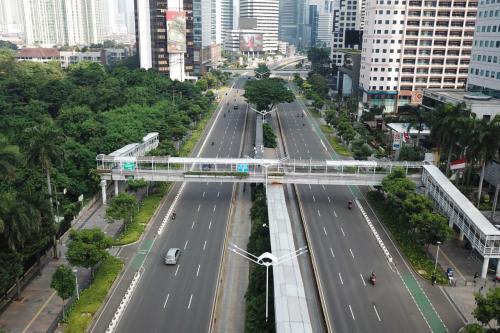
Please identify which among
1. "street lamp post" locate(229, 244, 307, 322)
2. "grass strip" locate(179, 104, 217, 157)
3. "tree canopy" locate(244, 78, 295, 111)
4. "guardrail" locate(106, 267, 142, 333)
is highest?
"tree canopy" locate(244, 78, 295, 111)

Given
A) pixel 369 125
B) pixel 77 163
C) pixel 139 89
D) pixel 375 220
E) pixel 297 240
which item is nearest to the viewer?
pixel 297 240

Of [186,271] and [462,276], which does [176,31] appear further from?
[462,276]

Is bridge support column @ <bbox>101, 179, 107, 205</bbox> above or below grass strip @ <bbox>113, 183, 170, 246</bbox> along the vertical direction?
above

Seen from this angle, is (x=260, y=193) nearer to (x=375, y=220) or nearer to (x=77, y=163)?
(x=375, y=220)

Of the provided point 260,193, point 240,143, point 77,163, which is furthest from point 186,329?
point 240,143

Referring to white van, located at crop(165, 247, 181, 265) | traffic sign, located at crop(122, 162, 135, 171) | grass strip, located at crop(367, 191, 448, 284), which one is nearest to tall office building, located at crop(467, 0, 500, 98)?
grass strip, located at crop(367, 191, 448, 284)

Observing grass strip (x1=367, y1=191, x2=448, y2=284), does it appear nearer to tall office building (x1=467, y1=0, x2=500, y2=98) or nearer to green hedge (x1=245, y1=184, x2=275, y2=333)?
green hedge (x1=245, y1=184, x2=275, y2=333)

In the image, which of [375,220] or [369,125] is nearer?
[375,220]
